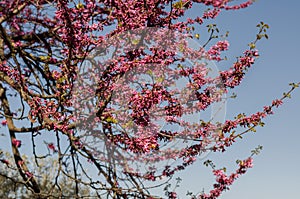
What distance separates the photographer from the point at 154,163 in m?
4.99

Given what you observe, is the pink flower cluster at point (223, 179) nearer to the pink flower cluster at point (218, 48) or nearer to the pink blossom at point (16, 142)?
the pink flower cluster at point (218, 48)

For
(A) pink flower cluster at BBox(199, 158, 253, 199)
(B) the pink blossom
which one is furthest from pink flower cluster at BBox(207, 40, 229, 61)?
(B) the pink blossom

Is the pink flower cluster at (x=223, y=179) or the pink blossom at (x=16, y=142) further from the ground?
the pink blossom at (x=16, y=142)

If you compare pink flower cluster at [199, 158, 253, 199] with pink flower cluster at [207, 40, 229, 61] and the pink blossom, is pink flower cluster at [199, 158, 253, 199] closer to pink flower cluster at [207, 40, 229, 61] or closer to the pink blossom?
pink flower cluster at [207, 40, 229, 61]

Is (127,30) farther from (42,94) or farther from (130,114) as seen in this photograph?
(42,94)

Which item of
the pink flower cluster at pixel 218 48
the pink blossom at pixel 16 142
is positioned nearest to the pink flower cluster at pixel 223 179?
the pink flower cluster at pixel 218 48

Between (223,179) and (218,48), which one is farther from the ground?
(218,48)

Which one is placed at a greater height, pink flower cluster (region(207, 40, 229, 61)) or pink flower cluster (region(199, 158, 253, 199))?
pink flower cluster (region(207, 40, 229, 61))

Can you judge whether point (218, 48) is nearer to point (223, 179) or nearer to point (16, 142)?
point (223, 179)

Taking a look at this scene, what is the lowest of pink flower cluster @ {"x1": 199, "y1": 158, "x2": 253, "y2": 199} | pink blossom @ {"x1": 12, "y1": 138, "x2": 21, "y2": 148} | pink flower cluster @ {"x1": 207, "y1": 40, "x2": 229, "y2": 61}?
pink flower cluster @ {"x1": 199, "y1": 158, "x2": 253, "y2": 199}

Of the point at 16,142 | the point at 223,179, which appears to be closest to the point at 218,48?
the point at 223,179

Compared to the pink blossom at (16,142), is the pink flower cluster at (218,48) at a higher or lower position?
higher

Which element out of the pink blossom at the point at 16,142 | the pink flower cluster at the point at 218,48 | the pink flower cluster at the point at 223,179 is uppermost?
the pink flower cluster at the point at 218,48

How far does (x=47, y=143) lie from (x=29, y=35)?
2.53 meters
